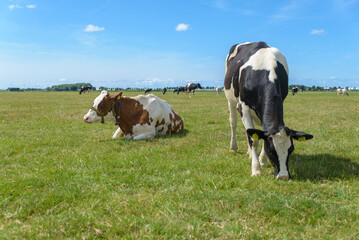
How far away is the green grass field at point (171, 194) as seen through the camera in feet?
9.76

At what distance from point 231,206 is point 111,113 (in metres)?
5.38

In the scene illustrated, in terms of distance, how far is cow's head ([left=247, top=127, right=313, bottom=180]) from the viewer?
4.21m

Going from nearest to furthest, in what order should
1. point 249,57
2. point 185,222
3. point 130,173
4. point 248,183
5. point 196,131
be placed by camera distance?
1. point 185,222
2. point 248,183
3. point 130,173
4. point 249,57
5. point 196,131

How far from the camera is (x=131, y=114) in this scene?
26.6 ft

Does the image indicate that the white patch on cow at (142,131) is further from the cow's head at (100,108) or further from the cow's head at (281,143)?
the cow's head at (281,143)

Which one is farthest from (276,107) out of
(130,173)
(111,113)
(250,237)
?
(111,113)

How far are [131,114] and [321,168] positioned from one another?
5209 mm

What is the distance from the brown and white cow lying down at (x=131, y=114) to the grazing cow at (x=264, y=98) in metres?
2.89

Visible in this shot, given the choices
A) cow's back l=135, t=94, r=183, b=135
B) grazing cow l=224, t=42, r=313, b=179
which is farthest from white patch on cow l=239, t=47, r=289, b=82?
cow's back l=135, t=94, r=183, b=135

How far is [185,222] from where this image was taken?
10.1 ft

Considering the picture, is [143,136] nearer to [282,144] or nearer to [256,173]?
[256,173]

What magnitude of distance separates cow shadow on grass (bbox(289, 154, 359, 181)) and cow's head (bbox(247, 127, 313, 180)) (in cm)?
42

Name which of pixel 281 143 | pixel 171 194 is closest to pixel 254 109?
pixel 281 143

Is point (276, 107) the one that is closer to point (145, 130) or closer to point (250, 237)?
point (250, 237)
